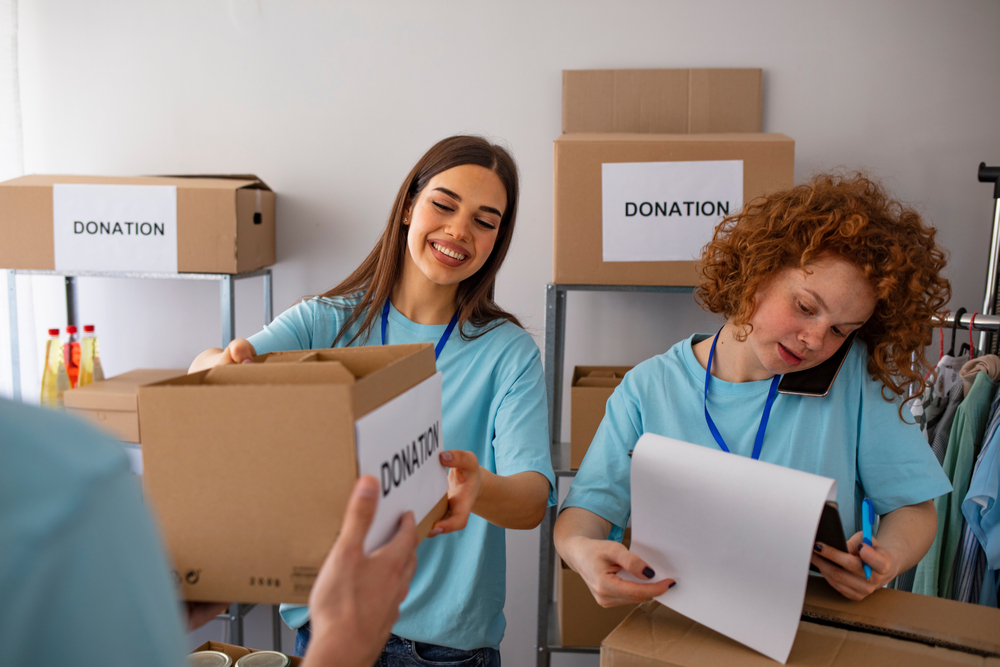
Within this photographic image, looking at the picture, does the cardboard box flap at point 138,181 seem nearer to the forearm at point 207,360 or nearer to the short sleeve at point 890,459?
the forearm at point 207,360

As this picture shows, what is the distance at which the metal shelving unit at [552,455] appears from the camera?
1.80m

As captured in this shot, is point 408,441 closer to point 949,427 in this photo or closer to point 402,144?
point 949,427

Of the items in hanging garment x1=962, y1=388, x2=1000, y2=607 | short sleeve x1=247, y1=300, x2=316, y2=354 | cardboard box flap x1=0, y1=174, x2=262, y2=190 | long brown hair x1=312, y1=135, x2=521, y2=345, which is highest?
cardboard box flap x1=0, y1=174, x2=262, y2=190

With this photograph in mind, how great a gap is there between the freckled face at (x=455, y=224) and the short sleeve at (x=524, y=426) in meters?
0.22

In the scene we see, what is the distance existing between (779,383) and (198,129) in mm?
2039

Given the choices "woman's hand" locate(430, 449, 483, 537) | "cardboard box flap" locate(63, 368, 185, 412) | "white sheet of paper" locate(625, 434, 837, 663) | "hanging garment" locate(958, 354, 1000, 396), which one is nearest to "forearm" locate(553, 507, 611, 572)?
"white sheet of paper" locate(625, 434, 837, 663)

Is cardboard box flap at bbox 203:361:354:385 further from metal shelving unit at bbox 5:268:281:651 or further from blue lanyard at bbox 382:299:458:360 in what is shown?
metal shelving unit at bbox 5:268:281:651

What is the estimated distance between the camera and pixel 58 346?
204 centimetres

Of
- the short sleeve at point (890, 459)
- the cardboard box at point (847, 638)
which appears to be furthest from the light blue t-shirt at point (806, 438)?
the cardboard box at point (847, 638)

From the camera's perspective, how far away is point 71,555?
1.02ft

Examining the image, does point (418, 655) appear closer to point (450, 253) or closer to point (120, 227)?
point (450, 253)

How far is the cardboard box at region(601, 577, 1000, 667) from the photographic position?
806mm

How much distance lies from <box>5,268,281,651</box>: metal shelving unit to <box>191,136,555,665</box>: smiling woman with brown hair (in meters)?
0.84

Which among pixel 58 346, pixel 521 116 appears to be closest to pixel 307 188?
pixel 521 116
